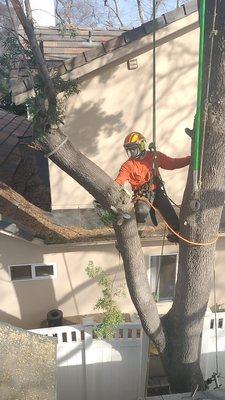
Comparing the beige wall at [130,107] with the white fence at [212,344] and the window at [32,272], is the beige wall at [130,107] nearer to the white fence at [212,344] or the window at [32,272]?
the window at [32,272]

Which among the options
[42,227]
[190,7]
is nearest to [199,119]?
[190,7]

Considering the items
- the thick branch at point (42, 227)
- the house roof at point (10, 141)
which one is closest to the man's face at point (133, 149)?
the thick branch at point (42, 227)

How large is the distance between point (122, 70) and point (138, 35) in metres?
0.65

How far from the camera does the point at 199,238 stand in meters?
3.92

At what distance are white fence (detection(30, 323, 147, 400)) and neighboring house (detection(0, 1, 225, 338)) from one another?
4.92 ft

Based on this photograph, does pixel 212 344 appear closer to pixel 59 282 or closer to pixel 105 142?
pixel 59 282

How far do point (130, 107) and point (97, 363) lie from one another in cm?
435

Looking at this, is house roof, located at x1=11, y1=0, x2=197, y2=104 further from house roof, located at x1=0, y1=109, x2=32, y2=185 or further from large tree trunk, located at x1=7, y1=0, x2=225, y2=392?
large tree trunk, located at x1=7, y1=0, x2=225, y2=392

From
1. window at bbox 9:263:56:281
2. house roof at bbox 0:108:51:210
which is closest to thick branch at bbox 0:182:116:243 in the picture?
house roof at bbox 0:108:51:210

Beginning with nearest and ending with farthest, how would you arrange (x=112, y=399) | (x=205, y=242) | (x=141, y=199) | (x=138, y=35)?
1. (x=205, y=242)
2. (x=141, y=199)
3. (x=138, y=35)
4. (x=112, y=399)

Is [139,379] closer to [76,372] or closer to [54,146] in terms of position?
[76,372]

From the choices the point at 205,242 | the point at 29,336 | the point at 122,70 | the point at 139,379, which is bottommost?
the point at 139,379

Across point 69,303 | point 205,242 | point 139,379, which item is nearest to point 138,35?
point 205,242

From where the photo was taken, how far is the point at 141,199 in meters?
4.32
